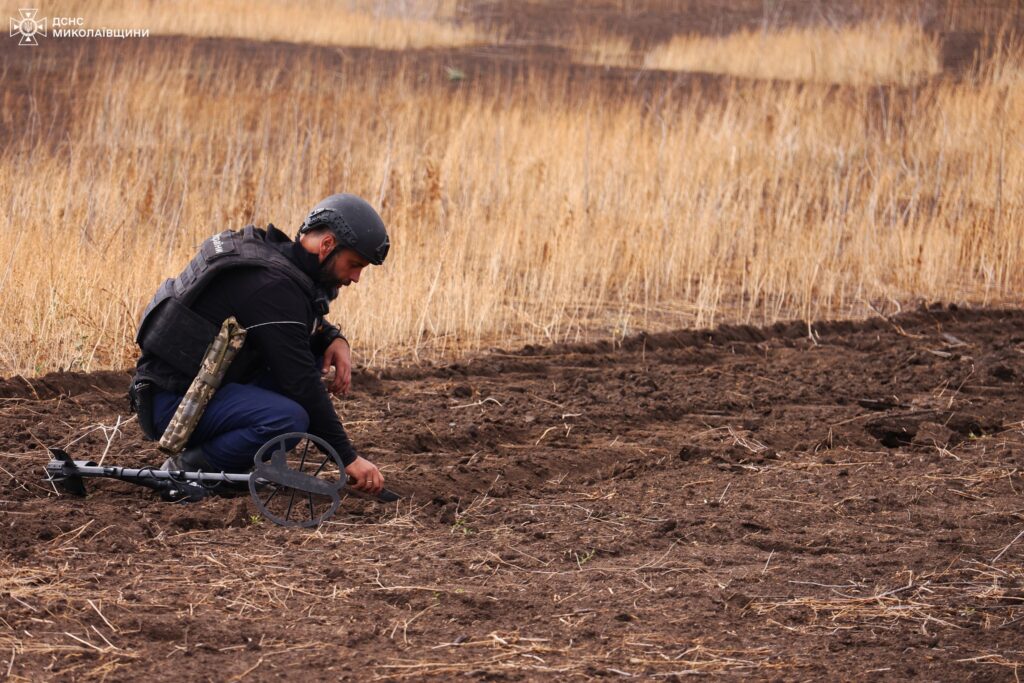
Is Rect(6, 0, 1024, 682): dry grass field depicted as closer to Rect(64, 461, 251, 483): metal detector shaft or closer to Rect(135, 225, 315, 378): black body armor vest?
Rect(64, 461, 251, 483): metal detector shaft

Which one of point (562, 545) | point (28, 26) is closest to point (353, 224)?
point (562, 545)

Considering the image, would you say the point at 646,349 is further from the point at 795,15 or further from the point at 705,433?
the point at 795,15

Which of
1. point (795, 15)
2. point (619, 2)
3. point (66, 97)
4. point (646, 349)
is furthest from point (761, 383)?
point (619, 2)

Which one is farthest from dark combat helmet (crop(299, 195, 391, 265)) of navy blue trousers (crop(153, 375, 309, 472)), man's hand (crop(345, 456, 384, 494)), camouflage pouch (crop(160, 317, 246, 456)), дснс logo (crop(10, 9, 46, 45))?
дснс logo (crop(10, 9, 46, 45))

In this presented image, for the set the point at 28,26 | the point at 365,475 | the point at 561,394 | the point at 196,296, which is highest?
the point at 28,26

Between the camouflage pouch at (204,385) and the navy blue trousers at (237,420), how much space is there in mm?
87

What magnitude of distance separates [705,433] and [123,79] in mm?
9974

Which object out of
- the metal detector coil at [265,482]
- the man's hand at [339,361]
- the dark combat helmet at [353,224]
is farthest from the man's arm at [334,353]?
the dark combat helmet at [353,224]

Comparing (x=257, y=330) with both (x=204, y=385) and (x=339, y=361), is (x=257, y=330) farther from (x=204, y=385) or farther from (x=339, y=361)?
(x=339, y=361)

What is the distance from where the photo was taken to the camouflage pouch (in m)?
4.94

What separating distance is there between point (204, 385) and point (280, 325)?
0.42 metres

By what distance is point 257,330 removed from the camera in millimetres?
4953

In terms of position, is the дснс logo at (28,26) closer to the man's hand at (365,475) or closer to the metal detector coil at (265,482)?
the metal detector coil at (265,482)

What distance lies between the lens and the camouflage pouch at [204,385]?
16.2 feet
